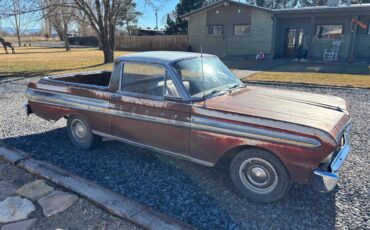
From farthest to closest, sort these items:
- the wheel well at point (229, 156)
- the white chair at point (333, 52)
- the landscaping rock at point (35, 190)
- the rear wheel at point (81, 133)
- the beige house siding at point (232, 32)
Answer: the beige house siding at point (232, 32) < the white chair at point (333, 52) < the rear wheel at point (81, 133) < the landscaping rock at point (35, 190) < the wheel well at point (229, 156)

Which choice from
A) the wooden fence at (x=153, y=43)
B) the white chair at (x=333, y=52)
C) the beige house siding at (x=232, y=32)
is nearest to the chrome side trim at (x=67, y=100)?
the beige house siding at (x=232, y=32)

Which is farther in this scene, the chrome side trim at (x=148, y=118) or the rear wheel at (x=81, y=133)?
the rear wheel at (x=81, y=133)

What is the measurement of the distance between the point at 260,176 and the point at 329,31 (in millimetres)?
19429

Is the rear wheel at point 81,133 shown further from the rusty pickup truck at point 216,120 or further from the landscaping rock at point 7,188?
the landscaping rock at point 7,188

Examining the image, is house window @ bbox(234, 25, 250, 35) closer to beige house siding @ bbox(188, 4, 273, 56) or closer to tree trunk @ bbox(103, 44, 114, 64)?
beige house siding @ bbox(188, 4, 273, 56)

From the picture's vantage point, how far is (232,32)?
22.4 meters

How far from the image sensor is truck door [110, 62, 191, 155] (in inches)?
143

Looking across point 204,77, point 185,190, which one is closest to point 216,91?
point 204,77

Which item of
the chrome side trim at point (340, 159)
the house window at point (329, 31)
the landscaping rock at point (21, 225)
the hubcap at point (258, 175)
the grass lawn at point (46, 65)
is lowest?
the landscaping rock at point (21, 225)

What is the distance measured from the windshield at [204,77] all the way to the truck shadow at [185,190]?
117cm

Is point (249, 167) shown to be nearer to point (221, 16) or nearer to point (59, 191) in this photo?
point (59, 191)

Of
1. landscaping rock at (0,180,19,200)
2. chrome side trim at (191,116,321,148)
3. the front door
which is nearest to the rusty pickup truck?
chrome side trim at (191,116,321,148)

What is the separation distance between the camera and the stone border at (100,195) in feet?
9.53

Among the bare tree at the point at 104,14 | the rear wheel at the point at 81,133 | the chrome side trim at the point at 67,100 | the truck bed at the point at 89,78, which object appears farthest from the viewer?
the bare tree at the point at 104,14
